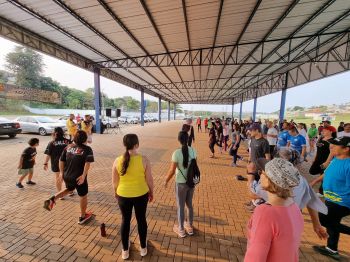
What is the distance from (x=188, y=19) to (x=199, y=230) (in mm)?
7711

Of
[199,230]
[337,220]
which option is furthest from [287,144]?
[199,230]

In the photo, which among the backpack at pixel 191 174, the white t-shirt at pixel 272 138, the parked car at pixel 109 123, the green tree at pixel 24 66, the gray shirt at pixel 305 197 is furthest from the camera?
the green tree at pixel 24 66

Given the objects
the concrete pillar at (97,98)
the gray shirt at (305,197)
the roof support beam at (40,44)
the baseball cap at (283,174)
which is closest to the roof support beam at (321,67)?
the gray shirt at (305,197)

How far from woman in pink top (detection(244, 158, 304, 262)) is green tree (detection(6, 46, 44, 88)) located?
6835cm

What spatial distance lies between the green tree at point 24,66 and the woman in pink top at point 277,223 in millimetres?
68346

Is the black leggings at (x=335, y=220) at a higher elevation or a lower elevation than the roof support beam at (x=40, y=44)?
lower

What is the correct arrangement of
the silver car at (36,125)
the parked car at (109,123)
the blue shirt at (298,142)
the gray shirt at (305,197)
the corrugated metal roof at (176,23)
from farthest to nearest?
1. the parked car at (109,123)
2. the silver car at (36,125)
3. the corrugated metal roof at (176,23)
4. the blue shirt at (298,142)
5. the gray shirt at (305,197)

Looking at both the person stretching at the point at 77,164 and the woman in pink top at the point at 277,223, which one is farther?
the person stretching at the point at 77,164

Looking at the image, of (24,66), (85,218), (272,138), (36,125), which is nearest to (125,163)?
(85,218)

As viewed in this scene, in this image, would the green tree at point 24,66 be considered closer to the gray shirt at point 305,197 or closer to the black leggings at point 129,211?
the black leggings at point 129,211

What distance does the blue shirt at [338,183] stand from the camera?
2.45 m

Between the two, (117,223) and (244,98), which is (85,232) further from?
(244,98)

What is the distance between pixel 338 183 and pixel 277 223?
2.05 metres

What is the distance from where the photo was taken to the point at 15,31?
357 inches
